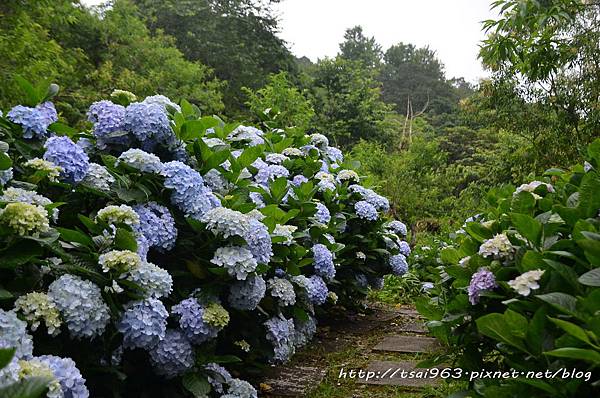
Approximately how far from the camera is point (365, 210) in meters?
3.42

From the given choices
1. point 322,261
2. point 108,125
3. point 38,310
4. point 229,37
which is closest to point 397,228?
point 322,261

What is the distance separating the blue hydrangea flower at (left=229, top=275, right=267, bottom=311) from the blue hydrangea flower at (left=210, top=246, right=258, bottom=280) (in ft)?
0.24

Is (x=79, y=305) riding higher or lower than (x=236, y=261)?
lower

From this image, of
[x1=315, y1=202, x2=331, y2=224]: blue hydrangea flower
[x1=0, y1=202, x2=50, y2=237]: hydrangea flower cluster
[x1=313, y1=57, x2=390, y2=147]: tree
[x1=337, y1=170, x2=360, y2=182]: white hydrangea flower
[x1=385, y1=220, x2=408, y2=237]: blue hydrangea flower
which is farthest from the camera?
[x1=313, y1=57, x2=390, y2=147]: tree

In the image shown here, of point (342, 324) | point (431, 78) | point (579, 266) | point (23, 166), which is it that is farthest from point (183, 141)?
point (431, 78)

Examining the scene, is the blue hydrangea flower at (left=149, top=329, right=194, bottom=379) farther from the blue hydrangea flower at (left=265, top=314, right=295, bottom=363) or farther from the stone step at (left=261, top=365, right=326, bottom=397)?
the stone step at (left=261, top=365, right=326, bottom=397)

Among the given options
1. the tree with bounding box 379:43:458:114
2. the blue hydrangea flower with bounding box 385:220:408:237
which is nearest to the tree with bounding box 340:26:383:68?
the tree with bounding box 379:43:458:114

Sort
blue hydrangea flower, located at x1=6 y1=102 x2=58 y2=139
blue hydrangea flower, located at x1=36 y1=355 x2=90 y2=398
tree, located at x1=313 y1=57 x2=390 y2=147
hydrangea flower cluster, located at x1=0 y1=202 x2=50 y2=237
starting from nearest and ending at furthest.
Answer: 1. blue hydrangea flower, located at x1=36 y1=355 x2=90 y2=398
2. hydrangea flower cluster, located at x1=0 y1=202 x2=50 y2=237
3. blue hydrangea flower, located at x1=6 y1=102 x2=58 y2=139
4. tree, located at x1=313 y1=57 x2=390 y2=147

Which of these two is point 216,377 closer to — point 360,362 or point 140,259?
point 140,259

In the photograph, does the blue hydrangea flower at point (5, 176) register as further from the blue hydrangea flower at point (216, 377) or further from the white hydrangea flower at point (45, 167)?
the blue hydrangea flower at point (216, 377)

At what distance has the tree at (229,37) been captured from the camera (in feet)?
60.1

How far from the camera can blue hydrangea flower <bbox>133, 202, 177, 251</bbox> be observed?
1.71m

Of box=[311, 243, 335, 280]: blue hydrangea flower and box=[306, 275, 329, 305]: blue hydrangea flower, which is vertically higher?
box=[311, 243, 335, 280]: blue hydrangea flower

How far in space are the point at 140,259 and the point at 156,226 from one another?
0.27 metres
